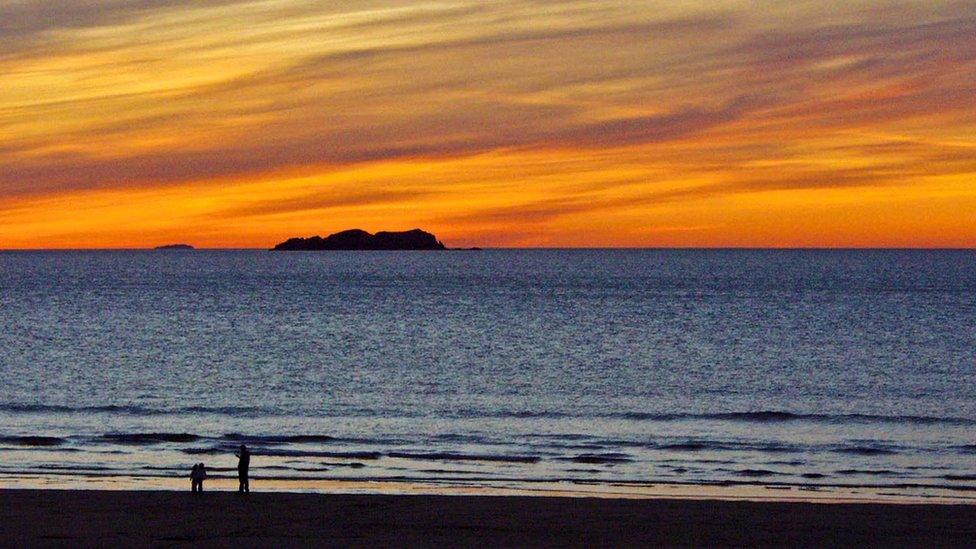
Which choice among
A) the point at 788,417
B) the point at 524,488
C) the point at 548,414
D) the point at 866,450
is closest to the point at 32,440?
the point at 524,488

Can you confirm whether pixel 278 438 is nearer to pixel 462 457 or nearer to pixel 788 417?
pixel 462 457

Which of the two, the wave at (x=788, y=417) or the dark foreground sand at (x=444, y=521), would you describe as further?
the wave at (x=788, y=417)

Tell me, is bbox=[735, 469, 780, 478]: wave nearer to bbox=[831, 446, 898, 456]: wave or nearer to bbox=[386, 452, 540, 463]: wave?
bbox=[831, 446, 898, 456]: wave

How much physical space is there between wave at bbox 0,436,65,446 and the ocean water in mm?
252

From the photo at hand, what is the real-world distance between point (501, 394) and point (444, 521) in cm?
2989

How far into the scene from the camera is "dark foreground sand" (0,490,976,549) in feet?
72.6

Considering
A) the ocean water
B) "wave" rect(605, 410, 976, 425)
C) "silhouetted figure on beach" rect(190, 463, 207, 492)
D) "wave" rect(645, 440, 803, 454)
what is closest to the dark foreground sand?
"silhouetted figure on beach" rect(190, 463, 207, 492)

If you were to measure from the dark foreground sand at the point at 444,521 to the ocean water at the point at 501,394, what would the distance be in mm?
4987

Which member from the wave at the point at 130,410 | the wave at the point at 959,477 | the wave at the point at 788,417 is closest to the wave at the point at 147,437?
the wave at the point at 130,410

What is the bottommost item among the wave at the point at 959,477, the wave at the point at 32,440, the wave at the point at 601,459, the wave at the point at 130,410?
the wave at the point at 130,410

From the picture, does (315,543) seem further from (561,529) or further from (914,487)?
(914,487)

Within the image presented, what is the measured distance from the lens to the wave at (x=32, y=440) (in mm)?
38219

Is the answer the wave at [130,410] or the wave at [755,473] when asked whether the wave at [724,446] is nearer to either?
the wave at [755,473]

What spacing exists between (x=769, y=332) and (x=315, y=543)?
73038mm
